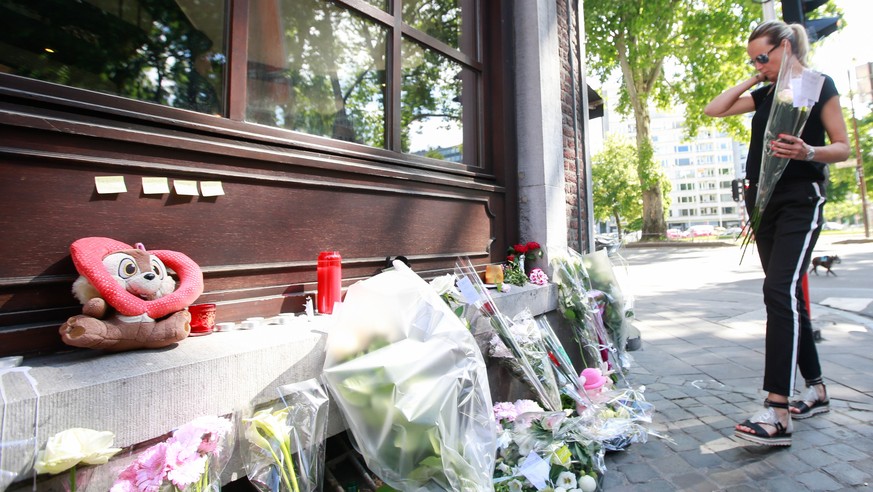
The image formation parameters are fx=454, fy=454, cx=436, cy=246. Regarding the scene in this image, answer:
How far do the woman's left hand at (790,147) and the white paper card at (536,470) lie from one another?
2012 millimetres

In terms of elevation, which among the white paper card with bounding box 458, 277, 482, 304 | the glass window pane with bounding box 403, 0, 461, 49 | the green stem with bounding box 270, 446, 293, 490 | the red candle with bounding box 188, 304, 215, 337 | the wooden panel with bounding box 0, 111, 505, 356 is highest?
the glass window pane with bounding box 403, 0, 461, 49

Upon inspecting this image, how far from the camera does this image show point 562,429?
2.13 m

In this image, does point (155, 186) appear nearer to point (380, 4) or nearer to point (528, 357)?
point (528, 357)

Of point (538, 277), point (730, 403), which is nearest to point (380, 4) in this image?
point (538, 277)

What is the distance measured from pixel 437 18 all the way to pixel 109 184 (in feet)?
9.61

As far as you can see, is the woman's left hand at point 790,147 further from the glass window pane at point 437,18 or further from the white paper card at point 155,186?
the white paper card at point 155,186

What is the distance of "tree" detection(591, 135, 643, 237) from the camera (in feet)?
143

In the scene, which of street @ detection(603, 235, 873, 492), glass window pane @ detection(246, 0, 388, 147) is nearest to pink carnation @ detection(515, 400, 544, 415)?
street @ detection(603, 235, 873, 492)

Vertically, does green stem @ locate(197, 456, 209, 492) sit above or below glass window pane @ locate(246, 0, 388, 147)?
below

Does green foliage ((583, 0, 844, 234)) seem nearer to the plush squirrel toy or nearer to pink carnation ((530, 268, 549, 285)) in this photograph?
pink carnation ((530, 268, 549, 285))

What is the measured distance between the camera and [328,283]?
2297 mm

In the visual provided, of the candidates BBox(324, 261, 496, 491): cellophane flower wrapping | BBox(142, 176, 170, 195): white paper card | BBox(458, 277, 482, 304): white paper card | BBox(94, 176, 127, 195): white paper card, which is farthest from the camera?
BBox(458, 277, 482, 304): white paper card

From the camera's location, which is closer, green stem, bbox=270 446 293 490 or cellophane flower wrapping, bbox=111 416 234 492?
cellophane flower wrapping, bbox=111 416 234 492

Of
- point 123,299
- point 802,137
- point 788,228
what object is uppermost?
point 802,137
